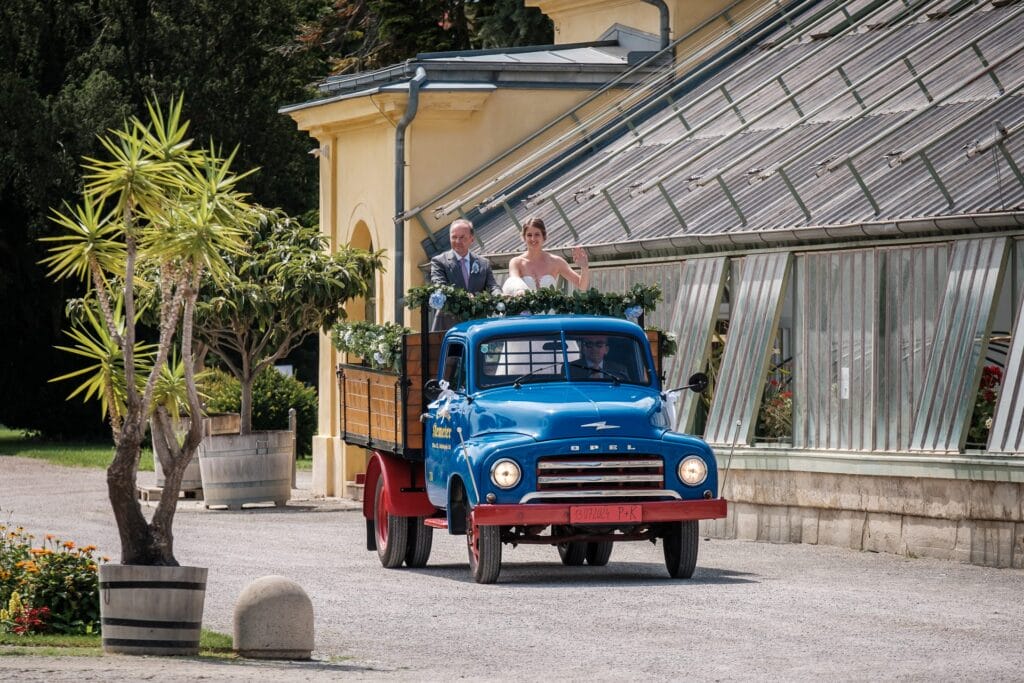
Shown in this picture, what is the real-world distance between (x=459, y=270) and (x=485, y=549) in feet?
10.8

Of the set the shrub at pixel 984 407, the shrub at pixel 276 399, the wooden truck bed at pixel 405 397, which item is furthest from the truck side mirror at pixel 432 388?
the shrub at pixel 276 399

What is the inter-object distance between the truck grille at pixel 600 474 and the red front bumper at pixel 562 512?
0.54 feet

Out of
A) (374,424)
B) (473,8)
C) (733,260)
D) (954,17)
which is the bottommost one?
(374,424)

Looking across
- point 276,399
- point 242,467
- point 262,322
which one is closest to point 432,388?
point 262,322

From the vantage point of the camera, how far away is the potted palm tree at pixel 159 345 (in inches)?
488

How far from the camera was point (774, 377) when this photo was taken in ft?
73.3

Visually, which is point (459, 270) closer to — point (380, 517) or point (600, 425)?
point (380, 517)

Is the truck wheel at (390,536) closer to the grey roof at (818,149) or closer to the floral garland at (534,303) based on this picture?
the floral garland at (534,303)

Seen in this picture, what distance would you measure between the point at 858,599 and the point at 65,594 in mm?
5761

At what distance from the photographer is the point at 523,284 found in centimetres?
1870

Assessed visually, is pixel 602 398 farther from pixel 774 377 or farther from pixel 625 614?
pixel 774 377

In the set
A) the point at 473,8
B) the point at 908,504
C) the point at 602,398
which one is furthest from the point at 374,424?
the point at 473,8

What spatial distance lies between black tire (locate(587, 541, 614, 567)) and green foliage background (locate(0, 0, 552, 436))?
2562 cm

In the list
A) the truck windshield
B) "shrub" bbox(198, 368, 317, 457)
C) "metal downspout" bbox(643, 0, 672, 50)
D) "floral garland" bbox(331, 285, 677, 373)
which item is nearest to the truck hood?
the truck windshield
